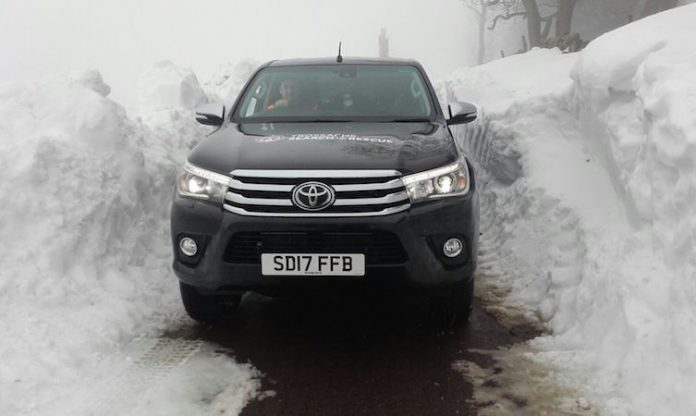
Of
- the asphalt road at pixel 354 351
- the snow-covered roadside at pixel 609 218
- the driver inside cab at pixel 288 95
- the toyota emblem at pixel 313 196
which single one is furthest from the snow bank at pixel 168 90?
the toyota emblem at pixel 313 196

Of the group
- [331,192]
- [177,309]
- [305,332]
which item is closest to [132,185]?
[177,309]

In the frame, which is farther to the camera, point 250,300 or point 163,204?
point 163,204

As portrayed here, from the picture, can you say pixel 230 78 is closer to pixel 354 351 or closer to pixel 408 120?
pixel 408 120

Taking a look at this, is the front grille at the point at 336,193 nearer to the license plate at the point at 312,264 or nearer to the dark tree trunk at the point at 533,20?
the license plate at the point at 312,264

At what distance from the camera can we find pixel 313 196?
369 cm

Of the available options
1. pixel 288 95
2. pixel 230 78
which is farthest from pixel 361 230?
pixel 230 78

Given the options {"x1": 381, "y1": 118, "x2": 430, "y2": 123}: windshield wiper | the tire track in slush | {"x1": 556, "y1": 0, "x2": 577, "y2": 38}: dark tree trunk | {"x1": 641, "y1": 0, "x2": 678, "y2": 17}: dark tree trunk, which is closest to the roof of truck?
{"x1": 381, "y1": 118, "x2": 430, "y2": 123}: windshield wiper

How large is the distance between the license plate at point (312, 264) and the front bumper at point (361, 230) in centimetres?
5

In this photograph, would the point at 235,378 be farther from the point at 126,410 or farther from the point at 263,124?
the point at 263,124

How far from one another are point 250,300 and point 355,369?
1433mm

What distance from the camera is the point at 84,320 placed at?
4.17m

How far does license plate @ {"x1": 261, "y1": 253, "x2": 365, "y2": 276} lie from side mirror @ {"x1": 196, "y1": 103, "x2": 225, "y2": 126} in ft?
6.09

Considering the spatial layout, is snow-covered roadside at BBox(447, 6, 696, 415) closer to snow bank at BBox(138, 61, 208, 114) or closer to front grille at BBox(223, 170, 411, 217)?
front grille at BBox(223, 170, 411, 217)

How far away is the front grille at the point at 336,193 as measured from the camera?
3699 millimetres
